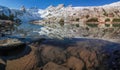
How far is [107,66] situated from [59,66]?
11.4 feet

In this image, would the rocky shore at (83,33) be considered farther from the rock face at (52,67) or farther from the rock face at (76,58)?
the rock face at (52,67)

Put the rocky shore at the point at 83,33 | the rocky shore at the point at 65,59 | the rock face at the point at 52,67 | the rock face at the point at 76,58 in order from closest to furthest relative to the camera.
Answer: the rock face at the point at 52,67, the rocky shore at the point at 65,59, the rock face at the point at 76,58, the rocky shore at the point at 83,33

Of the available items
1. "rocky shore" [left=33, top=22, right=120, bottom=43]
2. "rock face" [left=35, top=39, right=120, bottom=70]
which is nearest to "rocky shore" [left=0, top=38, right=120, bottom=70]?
"rock face" [left=35, top=39, right=120, bottom=70]

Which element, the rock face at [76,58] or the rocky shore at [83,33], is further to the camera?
the rocky shore at [83,33]

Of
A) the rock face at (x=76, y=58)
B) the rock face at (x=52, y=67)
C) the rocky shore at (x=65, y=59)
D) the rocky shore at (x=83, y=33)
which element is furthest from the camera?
the rocky shore at (x=83, y=33)

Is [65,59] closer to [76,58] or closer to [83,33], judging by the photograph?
[76,58]

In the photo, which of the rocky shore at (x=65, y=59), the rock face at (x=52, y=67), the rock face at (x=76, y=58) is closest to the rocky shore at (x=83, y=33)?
the rock face at (x=76, y=58)

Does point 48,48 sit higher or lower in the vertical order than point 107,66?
higher

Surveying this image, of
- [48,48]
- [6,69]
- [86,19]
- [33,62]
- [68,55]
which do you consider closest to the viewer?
[6,69]

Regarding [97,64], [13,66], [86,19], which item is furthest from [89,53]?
[86,19]

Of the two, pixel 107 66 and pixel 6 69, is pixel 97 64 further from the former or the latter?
pixel 6 69

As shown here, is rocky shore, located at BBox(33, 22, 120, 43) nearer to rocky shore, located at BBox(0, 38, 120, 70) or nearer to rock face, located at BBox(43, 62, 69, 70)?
rocky shore, located at BBox(0, 38, 120, 70)

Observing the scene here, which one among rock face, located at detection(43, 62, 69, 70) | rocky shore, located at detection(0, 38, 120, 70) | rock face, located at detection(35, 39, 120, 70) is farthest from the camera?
rock face, located at detection(35, 39, 120, 70)

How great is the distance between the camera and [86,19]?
189625mm
